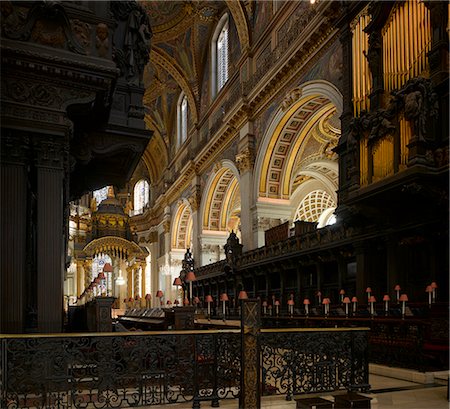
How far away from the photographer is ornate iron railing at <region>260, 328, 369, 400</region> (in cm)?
611

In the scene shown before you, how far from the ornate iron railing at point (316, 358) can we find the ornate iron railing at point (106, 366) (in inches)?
17.0

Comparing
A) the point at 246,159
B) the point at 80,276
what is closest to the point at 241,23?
the point at 246,159

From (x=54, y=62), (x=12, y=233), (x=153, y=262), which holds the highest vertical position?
(x=54, y=62)

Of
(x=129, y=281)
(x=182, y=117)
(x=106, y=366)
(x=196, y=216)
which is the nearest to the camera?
(x=106, y=366)

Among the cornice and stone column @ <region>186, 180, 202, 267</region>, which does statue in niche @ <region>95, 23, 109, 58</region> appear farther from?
stone column @ <region>186, 180, 202, 267</region>

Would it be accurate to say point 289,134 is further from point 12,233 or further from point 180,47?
point 12,233

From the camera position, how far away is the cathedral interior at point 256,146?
19.3 feet

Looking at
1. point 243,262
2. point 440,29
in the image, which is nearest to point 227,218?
point 243,262

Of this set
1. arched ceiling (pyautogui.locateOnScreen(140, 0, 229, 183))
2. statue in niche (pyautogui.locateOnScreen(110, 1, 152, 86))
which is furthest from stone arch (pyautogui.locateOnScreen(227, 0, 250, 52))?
statue in niche (pyautogui.locateOnScreen(110, 1, 152, 86))

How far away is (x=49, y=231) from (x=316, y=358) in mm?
3446

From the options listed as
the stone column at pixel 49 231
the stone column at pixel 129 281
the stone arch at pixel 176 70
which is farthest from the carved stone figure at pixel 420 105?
the stone column at pixel 129 281

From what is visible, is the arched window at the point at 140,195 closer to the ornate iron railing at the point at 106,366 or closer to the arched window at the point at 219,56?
the arched window at the point at 219,56

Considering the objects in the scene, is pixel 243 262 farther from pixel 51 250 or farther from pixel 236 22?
pixel 51 250

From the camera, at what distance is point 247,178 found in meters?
20.7
